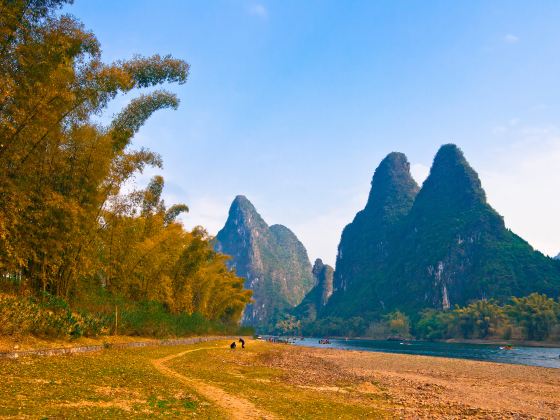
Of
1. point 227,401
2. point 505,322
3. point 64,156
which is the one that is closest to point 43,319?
point 64,156

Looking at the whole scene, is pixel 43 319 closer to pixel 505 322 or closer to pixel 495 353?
pixel 495 353

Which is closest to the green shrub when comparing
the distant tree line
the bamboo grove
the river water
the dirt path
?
the bamboo grove

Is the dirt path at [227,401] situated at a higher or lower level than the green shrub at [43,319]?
lower

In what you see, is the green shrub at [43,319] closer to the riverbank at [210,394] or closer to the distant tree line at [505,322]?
the riverbank at [210,394]

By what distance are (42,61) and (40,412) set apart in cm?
1268

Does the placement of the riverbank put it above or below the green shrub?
below

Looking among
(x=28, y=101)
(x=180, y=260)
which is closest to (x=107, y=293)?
(x=180, y=260)

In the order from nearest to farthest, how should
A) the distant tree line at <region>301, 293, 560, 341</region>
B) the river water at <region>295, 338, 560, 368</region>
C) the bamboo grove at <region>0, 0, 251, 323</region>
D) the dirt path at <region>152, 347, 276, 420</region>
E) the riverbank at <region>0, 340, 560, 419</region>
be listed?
the riverbank at <region>0, 340, 560, 419</region>
the dirt path at <region>152, 347, 276, 420</region>
the bamboo grove at <region>0, 0, 251, 323</region>
the river water at <region>295, 338, 560, 368</region>
the distant tree line at <region>301, 293, 560, 341</region>

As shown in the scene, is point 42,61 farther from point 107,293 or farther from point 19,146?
point 107,293

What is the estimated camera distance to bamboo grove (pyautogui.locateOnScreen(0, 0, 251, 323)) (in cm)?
1581

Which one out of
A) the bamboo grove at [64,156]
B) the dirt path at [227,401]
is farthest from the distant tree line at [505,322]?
the dirt path at [227,401]

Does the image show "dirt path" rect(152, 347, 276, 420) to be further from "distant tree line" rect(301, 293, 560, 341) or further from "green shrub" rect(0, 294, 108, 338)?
"distant tree line" rect(301, 293, 560, 341)

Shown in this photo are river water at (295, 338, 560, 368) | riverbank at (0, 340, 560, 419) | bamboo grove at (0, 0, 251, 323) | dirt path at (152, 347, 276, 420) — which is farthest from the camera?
river water at (295, 338, 560, 368)

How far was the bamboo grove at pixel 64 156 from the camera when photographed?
1581 centimetres
